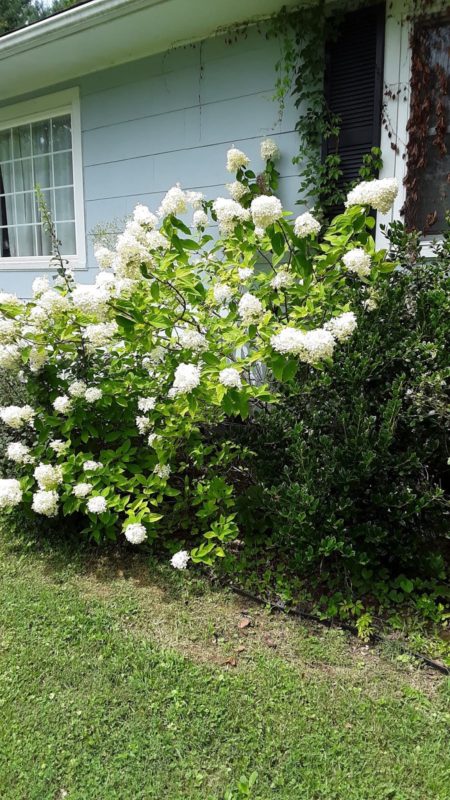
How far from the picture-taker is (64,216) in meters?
6.16

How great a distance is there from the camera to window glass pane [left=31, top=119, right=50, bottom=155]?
20.3ft

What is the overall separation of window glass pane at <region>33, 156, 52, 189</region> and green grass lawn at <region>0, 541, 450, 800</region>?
4859 millimetres

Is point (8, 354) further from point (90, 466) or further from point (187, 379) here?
point (187, 379)

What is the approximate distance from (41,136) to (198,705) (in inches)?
239

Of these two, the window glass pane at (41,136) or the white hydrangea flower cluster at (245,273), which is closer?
the white hydrangea flower cluster at (245,273)

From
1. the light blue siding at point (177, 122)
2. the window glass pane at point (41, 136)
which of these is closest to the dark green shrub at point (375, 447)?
the light blue siding at point (177, 122)

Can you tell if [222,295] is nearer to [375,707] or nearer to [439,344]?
[439,344]

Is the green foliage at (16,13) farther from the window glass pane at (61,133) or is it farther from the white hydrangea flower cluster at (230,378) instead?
the white hydrangea flower cluster at (230,378)

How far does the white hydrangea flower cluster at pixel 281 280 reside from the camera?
283 centimetres

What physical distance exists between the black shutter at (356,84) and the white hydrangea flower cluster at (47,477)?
268cm

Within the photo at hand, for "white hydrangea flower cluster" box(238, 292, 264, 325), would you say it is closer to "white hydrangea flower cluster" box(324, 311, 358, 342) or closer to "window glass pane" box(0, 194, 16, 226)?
"white hydrangea flower cluster" box(324, 311, 358, 342)

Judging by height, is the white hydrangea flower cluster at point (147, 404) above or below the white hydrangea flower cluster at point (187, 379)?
below

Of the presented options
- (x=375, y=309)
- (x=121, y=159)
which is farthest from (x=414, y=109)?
(x=121, y=159)

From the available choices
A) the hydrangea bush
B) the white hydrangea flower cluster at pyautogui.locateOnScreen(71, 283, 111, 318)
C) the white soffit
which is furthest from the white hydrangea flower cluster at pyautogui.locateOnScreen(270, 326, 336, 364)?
the white soffit
